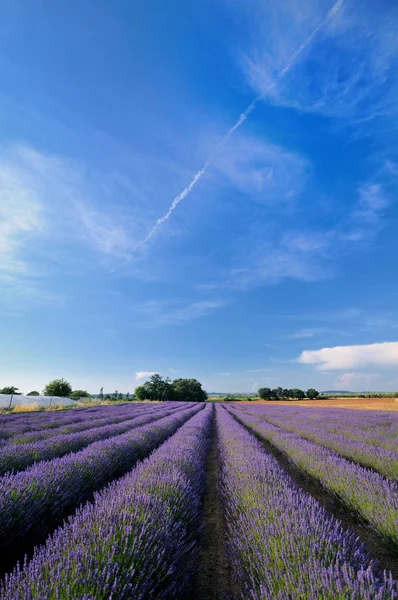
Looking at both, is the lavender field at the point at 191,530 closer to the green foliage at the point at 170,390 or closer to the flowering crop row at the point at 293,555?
the flowering crop row at the point at 293,555

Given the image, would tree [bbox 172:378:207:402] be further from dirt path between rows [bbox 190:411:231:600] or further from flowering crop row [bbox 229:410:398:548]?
dirt path between rows [bbox 190:411:231:600]

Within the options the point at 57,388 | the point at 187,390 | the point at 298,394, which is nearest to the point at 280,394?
the point at 298,394

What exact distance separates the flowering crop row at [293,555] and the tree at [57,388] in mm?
44918

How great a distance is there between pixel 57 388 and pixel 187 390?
30993 millimetres

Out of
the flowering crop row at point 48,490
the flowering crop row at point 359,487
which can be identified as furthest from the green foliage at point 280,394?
the flowering crop row at point 48,490

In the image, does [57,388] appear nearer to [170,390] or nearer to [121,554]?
[170,390]

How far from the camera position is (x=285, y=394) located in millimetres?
71750

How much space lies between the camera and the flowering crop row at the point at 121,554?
143cm

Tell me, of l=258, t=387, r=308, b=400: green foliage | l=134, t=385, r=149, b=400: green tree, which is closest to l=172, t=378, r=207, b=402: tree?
l=134, t=385, r=149, b=400: green tree

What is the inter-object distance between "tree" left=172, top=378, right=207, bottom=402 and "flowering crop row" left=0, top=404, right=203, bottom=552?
203 ft

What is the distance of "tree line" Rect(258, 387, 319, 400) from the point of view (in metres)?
71.6

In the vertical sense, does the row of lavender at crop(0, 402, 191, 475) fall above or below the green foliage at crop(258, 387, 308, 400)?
below

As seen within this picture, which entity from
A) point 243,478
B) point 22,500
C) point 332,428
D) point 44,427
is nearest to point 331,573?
point 243,478

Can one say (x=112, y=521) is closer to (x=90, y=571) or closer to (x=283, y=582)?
(x=90, y=571)
